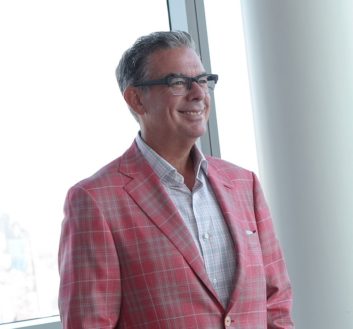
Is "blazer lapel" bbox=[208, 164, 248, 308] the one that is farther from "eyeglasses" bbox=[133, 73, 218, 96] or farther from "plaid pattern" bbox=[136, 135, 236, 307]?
"eyeglasses" bbox=[133, 73, 218, 96]

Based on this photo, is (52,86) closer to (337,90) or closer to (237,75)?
(237,75)

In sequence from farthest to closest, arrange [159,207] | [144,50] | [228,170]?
[228,170]
[144,50]
[159,207]

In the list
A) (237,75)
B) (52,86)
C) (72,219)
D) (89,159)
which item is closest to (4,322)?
(89,159)

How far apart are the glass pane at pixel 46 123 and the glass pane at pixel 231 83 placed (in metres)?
0.48

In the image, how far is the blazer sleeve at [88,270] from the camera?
1.84m

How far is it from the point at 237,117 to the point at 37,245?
1171 mm

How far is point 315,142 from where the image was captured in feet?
10.1

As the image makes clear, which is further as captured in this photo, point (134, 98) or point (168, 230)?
point (134, 98)

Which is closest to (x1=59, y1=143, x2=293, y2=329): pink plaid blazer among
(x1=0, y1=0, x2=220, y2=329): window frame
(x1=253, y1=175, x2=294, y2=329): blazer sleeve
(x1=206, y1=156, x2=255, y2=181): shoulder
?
(x1=253, y1=175, x2=294, y2=329): blazer sleeve

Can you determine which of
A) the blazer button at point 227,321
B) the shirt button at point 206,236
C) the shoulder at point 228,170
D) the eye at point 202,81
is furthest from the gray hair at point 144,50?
the blazer button at point 227,321

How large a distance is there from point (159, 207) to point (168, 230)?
7 centimetres

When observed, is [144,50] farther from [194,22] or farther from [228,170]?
[194,22]

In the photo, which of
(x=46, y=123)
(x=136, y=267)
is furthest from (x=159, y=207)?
(x=46, y=123)

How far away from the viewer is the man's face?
79.6 inches
